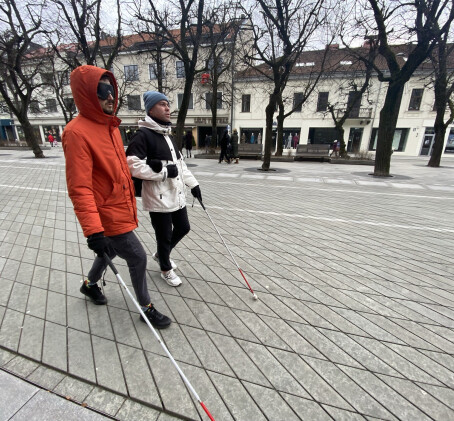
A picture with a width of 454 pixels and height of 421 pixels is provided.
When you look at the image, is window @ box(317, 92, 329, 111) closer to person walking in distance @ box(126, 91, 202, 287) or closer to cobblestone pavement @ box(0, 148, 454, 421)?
cobblestone pavement @ box(0, 148, 454, 421)

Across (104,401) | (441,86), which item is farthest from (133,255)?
(441,86)

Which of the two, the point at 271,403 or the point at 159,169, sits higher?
the point at 159,169

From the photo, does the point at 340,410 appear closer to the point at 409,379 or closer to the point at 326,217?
the point at 409,379

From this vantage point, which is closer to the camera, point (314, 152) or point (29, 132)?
point (29, 132)

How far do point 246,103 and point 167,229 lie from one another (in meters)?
29.6

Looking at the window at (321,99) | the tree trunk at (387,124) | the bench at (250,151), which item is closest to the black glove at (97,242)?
the tree trunk at (387,124)

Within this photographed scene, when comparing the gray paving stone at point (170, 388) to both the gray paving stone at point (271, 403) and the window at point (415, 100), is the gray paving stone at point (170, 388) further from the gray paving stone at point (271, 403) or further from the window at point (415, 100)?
the window at point (415, 100)

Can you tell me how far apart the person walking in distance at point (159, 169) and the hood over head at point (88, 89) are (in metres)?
0.48

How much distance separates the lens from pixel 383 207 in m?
6.30

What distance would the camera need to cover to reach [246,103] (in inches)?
1153

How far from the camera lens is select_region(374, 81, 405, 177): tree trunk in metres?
10.2

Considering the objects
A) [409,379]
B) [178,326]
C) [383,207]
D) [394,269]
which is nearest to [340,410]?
[409,379]

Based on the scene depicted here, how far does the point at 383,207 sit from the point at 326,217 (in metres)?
1.97

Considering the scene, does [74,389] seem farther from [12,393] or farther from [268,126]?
[268,126]
